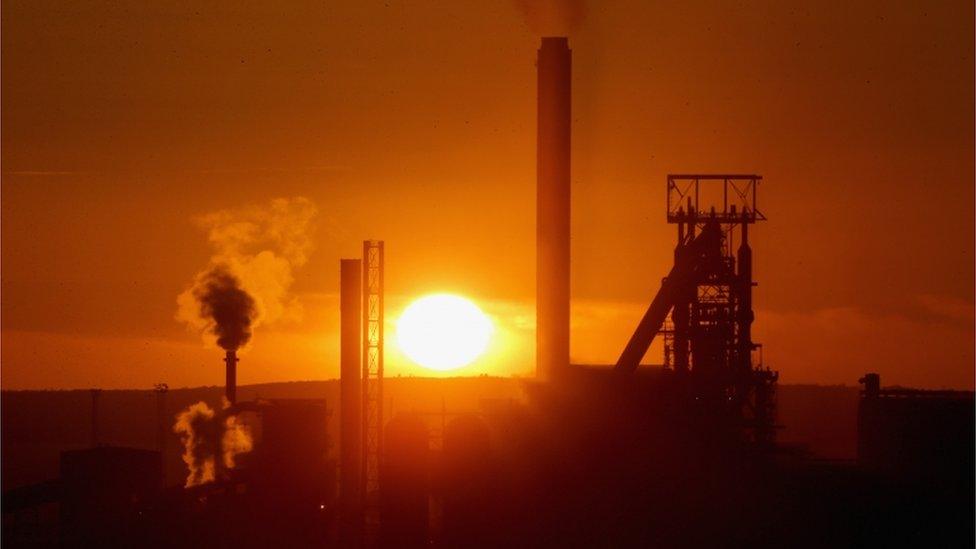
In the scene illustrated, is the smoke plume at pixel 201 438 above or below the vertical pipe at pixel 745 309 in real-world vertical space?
below

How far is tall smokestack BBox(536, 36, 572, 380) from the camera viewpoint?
40875 millimetres

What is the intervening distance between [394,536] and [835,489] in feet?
33.9

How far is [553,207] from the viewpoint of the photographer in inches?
1641

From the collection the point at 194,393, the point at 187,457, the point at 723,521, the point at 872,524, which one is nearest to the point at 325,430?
the point at 187,457

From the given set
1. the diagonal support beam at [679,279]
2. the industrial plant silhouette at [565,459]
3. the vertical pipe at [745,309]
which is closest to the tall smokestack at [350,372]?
the industrial plant silhouette at [565,459]

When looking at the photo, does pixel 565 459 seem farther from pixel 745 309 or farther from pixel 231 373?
pixel 231 373

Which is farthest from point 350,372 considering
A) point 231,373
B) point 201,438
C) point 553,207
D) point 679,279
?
point 679,279

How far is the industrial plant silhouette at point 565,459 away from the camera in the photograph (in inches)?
1289

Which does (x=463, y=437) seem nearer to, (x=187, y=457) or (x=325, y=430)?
(x=325, y=430)

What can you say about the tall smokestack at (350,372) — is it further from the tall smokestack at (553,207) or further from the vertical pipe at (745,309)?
the vertical pipe at (745,309)

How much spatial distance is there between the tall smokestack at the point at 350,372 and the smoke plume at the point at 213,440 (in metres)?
4.08

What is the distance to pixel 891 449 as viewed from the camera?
36.2 metres

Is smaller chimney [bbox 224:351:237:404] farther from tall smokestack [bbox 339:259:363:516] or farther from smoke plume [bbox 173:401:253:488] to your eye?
tall smokestack [bbox 339:259:363:516]

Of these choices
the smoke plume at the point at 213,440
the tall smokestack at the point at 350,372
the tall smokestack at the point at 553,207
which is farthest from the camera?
the smoke plume at the point at 213,440
